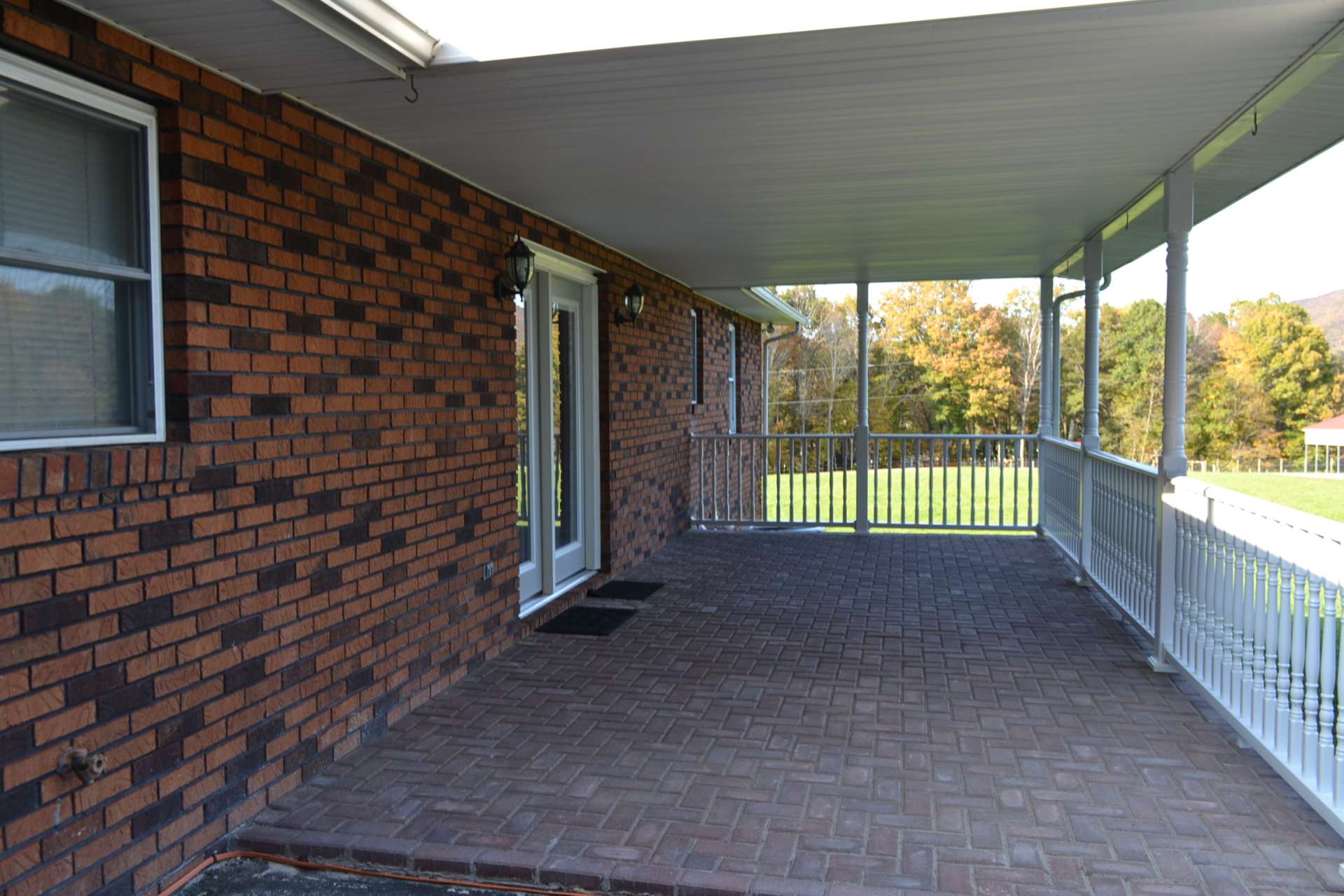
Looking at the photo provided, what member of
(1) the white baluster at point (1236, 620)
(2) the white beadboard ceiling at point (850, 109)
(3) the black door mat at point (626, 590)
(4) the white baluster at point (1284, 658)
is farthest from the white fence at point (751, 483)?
(4) the white baluster at point (1284, 658)

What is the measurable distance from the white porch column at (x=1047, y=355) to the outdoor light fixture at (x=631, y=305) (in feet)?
12.3

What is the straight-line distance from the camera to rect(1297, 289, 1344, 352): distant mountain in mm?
20969

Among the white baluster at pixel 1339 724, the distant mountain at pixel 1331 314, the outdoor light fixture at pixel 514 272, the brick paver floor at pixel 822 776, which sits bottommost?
the brick paver floor at pixel 822 776

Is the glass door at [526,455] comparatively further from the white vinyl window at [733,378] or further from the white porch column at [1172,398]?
the white vinyl window at [733,378]

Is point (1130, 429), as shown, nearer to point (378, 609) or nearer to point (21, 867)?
point (378, 609)

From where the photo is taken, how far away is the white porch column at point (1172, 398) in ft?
14.5

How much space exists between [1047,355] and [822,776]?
6077 mm

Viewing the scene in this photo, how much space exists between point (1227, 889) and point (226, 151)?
3.69 metres

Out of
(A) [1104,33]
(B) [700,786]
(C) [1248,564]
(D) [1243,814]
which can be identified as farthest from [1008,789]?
(A) [1104,33]

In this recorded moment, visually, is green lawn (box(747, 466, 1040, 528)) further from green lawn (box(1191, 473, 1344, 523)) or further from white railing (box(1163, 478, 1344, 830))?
A: white railing (box(1163, 478, 1344, 830))

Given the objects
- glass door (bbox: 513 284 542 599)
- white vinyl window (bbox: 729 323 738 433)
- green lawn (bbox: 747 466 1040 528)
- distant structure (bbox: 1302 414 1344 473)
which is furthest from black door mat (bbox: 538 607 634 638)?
distant structure (bbox: 1302 414 1344 473)

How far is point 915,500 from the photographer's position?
9.95m

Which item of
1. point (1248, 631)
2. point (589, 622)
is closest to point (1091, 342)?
point (1248, 631)

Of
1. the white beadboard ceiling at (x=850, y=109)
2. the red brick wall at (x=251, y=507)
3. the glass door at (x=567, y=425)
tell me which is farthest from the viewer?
the glass door at (x=567, y=425)
